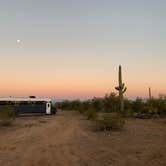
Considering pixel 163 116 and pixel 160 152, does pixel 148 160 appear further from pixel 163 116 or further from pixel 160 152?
pixel 163 116

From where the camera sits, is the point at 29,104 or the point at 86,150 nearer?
the point at 86,150

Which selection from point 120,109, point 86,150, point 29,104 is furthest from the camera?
point 29,104

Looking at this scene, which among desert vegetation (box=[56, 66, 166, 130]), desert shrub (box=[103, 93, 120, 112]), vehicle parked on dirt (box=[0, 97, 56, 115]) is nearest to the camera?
desert vegetation (box=[56, 66, 166, 130])

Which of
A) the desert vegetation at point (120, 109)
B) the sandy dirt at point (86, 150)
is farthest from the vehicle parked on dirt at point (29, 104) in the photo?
the sandy dirt at point (86, 150)

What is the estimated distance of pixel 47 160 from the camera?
13.2 metres

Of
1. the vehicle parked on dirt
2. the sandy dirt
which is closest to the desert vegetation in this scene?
the sandy dirt

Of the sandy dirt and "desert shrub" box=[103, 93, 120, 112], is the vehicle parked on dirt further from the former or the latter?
the sandy dirt

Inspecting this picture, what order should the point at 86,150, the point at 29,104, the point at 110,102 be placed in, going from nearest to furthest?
1. the point at 86,150
2. the point at 29,104
3. the point at 110,102

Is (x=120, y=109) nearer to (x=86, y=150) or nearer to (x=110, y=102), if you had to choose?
(x=110, y=102)

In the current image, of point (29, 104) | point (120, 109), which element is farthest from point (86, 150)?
Answer: point (29, 104)

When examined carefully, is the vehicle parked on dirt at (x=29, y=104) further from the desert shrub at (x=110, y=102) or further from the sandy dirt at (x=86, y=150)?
the sandy dirt at (x=86, y=150)

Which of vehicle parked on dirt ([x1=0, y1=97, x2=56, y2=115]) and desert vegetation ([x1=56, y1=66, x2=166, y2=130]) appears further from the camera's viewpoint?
vehicle parked on dirt ([x1=0, y1=97, x2=56, y2=115])

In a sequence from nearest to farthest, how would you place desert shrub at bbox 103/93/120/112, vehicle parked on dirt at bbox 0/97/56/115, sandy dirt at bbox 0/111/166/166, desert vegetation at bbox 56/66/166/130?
sandy dirt at bbox 0/111/166/166, desert vegetation at bbox 56/66/166/130, vehicle parked on dirt at bbox 0/97/56/115, desert shrub at bbox 103/93/120/112

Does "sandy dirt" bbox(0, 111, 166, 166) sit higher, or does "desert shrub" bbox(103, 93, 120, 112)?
"desert shrub" bbox(103, 93, 120, 112)
